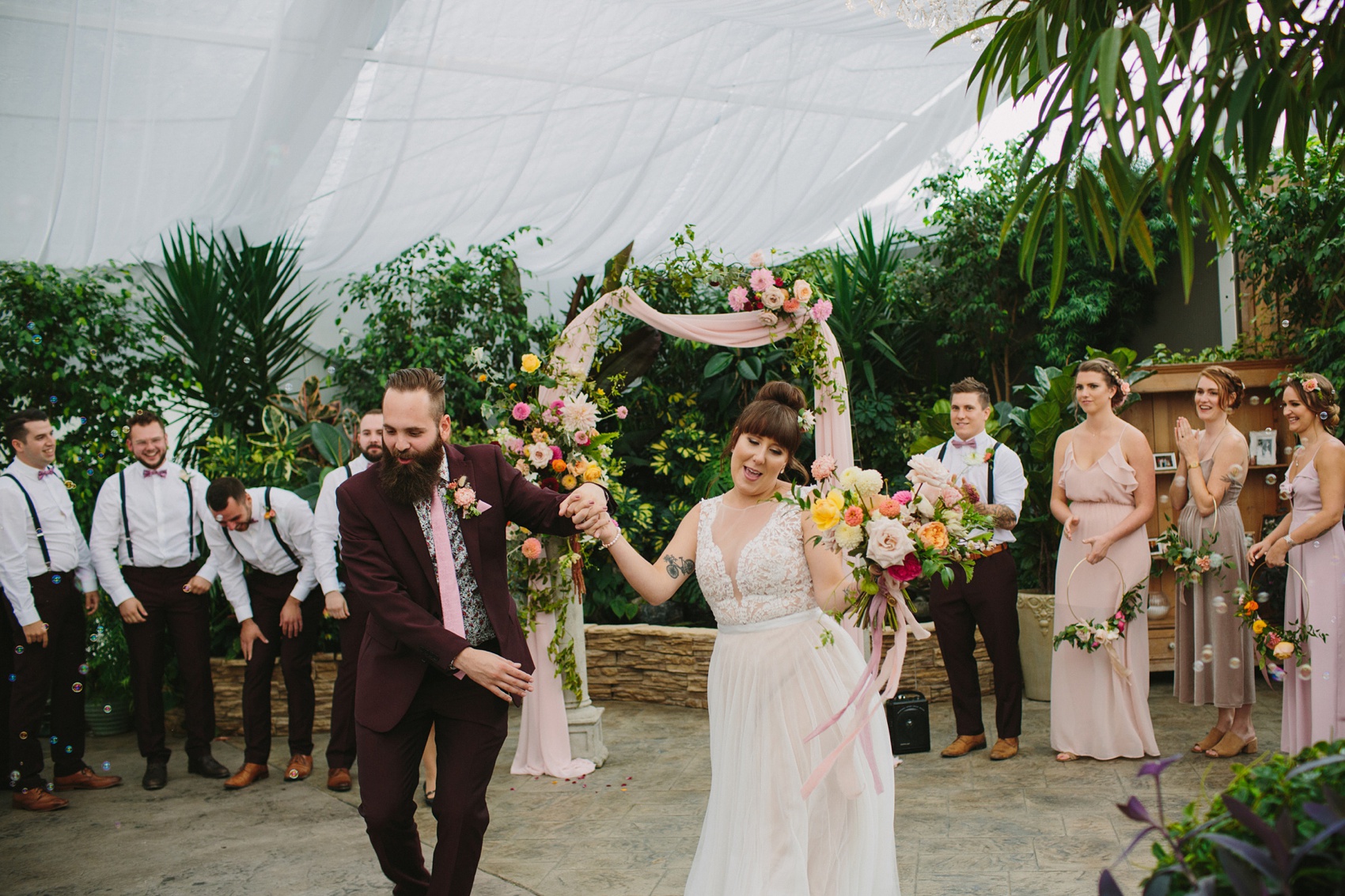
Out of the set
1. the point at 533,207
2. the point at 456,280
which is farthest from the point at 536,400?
the point at 456,280

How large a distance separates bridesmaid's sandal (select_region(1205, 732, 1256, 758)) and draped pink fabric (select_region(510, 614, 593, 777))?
3.05 meters

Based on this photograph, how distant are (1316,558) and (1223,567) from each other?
49 cm

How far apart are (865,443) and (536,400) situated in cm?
391

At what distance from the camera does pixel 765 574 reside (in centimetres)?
321

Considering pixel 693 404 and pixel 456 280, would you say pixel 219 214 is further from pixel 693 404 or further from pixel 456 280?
pixel 693 404

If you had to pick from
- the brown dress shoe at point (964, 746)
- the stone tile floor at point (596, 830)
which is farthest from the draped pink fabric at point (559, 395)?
the brown dress shoe at point (964, 746)

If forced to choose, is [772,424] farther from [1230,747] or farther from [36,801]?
[36,801]

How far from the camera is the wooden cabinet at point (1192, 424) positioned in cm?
663

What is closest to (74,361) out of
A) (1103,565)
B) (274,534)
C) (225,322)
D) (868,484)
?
(225,322)

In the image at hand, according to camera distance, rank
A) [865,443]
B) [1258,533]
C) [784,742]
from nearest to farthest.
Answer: [784,742] → [1258,533] → [865,443]

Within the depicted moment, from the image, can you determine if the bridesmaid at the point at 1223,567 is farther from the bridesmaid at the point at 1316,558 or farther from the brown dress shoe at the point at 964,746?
the brown dress shoe at the point at 964,746

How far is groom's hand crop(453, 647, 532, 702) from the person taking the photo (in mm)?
2943

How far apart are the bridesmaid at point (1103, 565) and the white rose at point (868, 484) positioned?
2.54m

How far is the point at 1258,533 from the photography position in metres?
6.74
